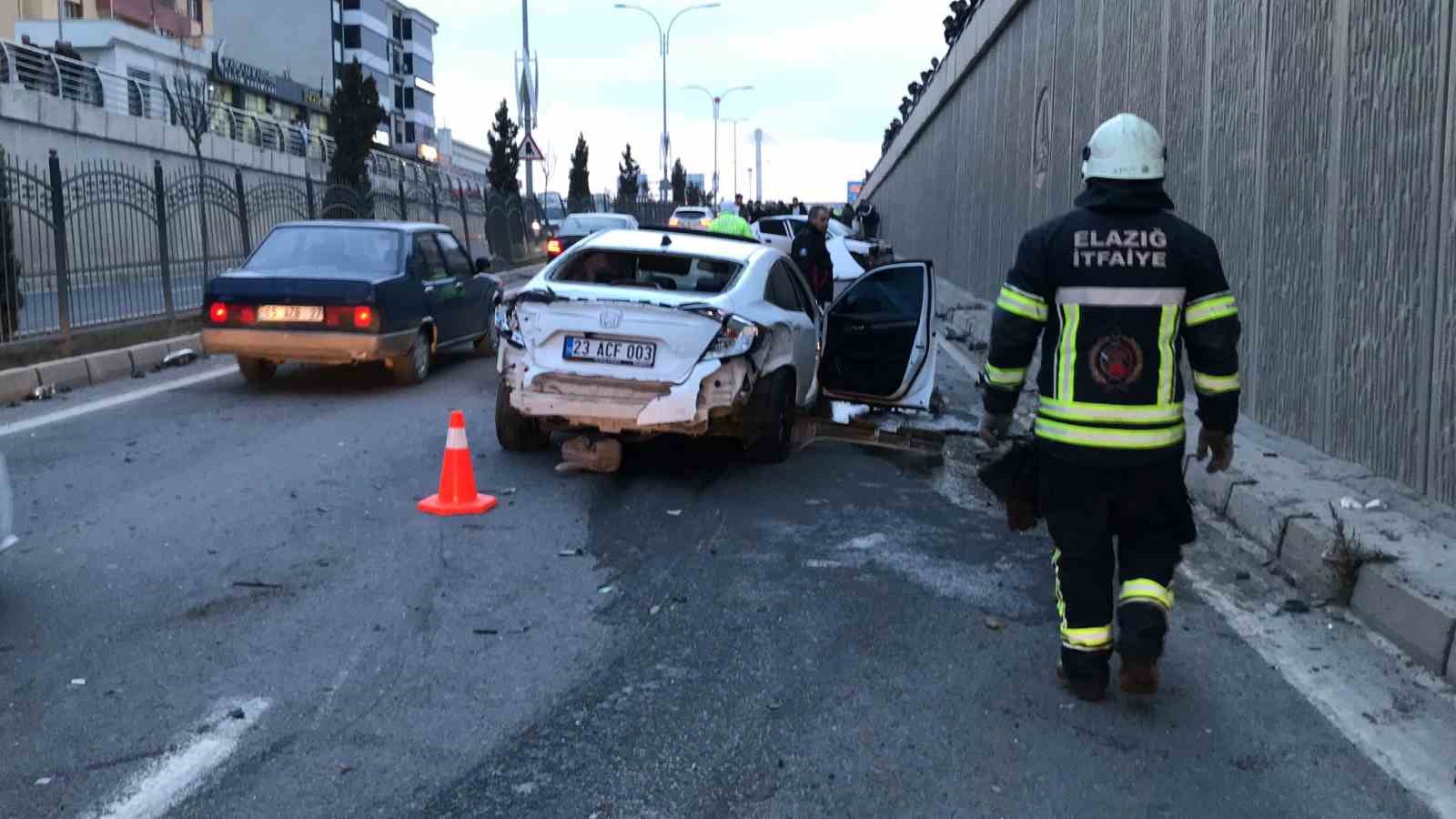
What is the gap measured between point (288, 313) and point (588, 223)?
1743 centimetres

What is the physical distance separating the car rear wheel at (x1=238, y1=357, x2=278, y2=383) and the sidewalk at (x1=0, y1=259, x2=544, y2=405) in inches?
→ 57.3

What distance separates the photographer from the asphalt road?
4.03 m

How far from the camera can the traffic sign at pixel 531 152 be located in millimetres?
32500

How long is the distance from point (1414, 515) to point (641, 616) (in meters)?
3.93

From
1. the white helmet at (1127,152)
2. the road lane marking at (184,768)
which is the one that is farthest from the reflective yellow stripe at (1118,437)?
the road lane marking at (184,768)

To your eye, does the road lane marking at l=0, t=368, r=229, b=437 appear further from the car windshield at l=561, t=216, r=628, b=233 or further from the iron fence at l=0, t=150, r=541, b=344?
the car windshield at l=561, t=216, r=628, b=233

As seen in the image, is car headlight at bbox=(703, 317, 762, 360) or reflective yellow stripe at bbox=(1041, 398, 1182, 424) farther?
car headlight at bbox=(703, 317, 762, 360)

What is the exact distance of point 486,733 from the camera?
4.43 meters

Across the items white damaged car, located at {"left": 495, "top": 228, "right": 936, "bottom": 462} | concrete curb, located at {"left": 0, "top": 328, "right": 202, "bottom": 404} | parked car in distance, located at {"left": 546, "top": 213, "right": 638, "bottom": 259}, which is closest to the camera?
white damaged car, located at {"left": 495, "top": 228, "right": 936, "bottom": 462}

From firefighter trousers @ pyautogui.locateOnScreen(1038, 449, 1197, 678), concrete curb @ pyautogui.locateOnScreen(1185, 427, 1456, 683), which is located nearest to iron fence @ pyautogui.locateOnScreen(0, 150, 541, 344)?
concrete curb @ pyautogui.locateOnScreen(1185, 427, 1456, 683)

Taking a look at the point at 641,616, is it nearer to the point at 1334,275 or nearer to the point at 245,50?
the point at 1334,275

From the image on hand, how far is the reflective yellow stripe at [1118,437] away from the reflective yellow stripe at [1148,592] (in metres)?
0.47

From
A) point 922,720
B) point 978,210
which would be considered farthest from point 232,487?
point 978,210

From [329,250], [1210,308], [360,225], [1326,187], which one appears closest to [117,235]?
[360,225]
